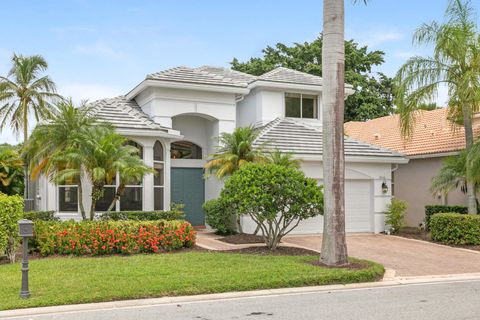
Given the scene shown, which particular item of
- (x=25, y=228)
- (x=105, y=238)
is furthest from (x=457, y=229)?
(x=25, y=228)

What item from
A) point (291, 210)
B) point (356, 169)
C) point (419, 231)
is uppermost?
point (356, 169)

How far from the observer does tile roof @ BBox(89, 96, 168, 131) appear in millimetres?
17953

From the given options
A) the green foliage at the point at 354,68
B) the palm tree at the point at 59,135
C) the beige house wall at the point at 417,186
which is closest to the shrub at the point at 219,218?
the palm tree at the point at 59,135

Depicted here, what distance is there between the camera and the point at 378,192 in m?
20.6

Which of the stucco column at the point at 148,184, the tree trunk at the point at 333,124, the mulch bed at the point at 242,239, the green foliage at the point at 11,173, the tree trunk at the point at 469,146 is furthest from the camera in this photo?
the green foliage at the point at 11,173

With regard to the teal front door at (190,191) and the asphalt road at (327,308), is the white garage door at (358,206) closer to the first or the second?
the teal front door at (190,191)

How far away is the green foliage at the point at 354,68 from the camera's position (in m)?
39.8

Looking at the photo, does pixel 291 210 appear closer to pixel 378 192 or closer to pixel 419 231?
pixel 378 192

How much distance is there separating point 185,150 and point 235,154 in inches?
183

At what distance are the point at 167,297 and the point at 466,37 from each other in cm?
1381

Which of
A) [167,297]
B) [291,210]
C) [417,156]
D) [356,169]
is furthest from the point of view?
[417,156]

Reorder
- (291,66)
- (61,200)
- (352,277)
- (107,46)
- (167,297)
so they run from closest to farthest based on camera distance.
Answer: (167,297), (352,277), (107,46), (61,200), (291,66)

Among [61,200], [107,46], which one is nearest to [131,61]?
[107,46]

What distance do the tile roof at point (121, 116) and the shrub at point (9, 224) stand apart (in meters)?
5.61
